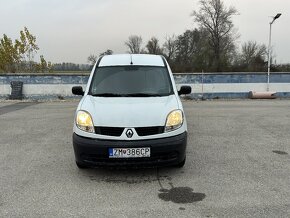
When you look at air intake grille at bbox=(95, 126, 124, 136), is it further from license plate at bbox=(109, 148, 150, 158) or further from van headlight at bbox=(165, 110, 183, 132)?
van headlight at bbox=(165, 110, 183, 132)

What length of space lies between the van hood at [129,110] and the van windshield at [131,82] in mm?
284

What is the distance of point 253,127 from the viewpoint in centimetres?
869

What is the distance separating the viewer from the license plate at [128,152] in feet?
14.1

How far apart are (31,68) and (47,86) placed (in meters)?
8.24

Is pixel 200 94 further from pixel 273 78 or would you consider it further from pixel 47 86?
pixel 47 86

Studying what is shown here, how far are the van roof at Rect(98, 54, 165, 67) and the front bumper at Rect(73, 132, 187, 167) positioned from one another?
76.7 inches

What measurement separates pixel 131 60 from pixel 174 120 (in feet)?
6.40

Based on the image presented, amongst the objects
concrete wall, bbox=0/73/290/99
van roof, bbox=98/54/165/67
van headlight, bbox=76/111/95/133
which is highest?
van roof, bbox=98/54/165/67

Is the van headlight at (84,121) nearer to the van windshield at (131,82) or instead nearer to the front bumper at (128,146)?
the front bumper at (128,146)

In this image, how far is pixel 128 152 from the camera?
430 cm

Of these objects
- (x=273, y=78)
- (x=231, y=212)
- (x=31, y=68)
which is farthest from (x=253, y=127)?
(x=31, y=68)

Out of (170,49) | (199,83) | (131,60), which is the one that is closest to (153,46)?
(170,49)

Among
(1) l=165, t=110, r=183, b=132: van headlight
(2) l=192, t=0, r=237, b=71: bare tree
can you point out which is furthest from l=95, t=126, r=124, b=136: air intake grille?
(2) l=192, t=0, r=237, b=71: bare tree

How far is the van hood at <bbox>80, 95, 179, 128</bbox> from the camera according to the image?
4.39m
